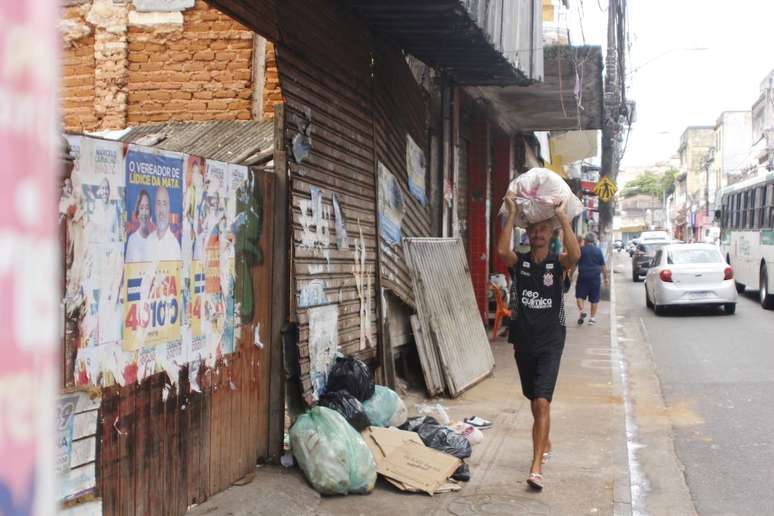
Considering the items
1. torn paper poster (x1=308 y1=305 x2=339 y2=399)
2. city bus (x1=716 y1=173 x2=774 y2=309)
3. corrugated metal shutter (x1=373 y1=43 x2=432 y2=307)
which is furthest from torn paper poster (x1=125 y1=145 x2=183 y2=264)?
city bus (x1=716 y1=173 x2=774 y2=309)

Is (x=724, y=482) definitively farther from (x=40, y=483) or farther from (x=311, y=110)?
(x=40, y=483)

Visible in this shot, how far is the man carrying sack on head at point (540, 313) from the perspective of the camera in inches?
229

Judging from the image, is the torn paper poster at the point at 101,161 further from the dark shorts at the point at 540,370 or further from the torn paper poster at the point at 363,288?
the torn paper poster at the point at 363,288

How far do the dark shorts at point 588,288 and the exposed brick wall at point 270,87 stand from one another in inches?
338

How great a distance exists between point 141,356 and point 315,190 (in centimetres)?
243

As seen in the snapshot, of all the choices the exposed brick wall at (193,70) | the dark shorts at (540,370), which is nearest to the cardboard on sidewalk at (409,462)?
the dark shorts at (540,370)

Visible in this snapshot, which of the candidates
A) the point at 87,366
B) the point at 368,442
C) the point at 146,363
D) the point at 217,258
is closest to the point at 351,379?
the point at 368,442

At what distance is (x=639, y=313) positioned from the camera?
64.0 ft

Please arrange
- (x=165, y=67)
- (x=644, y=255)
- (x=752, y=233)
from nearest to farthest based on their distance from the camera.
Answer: (x=165, y=67)
(x=752, y=233)
(x=644, y=255)

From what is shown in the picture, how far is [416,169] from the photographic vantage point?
9953mm

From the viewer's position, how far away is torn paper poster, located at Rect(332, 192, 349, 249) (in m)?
6.79

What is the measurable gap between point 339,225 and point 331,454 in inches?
84.2

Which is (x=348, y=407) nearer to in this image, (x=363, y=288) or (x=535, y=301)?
(x=535, y=301)

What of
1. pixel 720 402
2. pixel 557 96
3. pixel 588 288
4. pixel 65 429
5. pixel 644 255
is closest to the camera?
pixel 65 429
